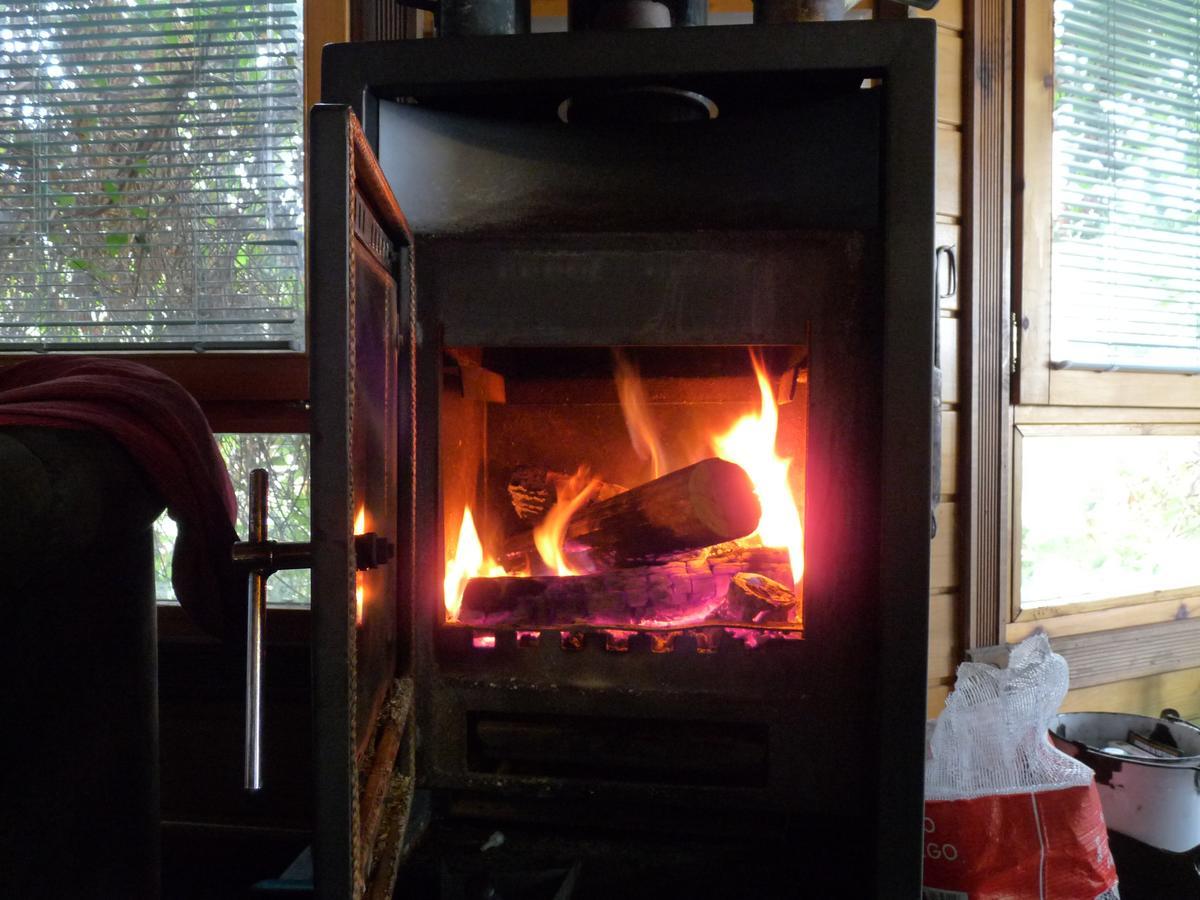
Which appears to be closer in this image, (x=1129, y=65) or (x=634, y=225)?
(x=634, y=225)

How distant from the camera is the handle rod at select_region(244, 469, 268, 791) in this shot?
22.9 inches

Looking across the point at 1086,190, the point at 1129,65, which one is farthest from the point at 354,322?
the point at 1129,65

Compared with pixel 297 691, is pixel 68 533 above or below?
above

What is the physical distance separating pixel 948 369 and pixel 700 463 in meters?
0.70

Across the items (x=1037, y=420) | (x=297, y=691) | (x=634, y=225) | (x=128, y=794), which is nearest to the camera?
(x=128, y=794)

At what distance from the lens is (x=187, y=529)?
0.89 meters

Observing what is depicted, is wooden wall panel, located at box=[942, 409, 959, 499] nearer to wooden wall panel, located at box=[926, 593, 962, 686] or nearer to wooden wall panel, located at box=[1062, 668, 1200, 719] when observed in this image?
wooden wall panel, located at box=[926, 593, 962, 686]

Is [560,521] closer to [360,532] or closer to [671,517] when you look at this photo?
[671,517]

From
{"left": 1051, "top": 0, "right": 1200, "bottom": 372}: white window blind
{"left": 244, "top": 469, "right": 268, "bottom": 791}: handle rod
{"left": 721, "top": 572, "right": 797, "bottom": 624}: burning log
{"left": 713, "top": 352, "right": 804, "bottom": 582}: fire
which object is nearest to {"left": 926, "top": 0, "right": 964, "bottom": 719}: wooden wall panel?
{"left": 1051, "top": 0, "right": 1200, "bottom": 372}: white window blind

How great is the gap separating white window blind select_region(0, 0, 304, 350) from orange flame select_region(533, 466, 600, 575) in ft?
1.90

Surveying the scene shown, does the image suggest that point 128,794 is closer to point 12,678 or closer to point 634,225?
point 12,678

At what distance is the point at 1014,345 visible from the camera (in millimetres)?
1402

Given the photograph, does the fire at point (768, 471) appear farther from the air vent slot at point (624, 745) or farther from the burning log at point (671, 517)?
the air vent slot at point (624, 745)

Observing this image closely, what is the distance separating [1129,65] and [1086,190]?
294mm
